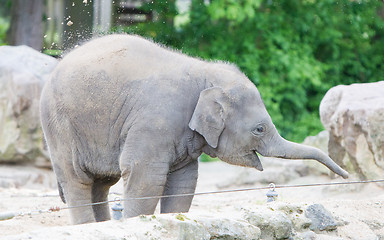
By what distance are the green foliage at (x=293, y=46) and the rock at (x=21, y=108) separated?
4.10 metres

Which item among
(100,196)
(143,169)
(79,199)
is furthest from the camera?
(100,196)

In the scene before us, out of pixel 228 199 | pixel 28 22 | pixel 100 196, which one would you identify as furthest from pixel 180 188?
pixel 28 22

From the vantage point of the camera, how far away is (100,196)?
6871mm

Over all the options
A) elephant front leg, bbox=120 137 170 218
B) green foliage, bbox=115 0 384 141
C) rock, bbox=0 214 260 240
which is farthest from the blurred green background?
rock, bbox=0 214 260 240

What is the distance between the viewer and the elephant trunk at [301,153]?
237 inches

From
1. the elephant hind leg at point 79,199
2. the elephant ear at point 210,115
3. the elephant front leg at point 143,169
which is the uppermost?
the elephant ear at point 210,115

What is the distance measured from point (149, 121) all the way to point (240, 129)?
2.46 ft

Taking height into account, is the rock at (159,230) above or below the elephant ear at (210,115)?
below

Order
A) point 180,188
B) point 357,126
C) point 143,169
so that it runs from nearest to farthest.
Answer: point 143,169 < point 180,188 < point 357,126

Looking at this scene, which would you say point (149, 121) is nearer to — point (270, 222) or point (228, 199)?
point (270, 222)

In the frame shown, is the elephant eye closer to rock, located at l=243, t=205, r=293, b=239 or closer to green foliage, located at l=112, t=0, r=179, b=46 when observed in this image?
rock, located at l=243, t=205, r=293, b=239

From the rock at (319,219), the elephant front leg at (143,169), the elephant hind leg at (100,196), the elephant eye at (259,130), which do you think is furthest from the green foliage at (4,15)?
the rock at (319,219)

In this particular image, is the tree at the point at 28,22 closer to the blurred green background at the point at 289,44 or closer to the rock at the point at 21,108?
the blurred green background at the point at 289,44

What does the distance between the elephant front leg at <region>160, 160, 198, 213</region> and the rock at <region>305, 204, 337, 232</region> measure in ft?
3.24
